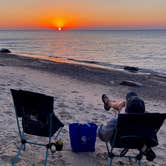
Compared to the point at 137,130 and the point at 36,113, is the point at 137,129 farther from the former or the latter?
the point at 36,113

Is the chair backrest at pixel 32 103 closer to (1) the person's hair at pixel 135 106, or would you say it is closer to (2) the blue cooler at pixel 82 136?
(2) the blue cooler at pixel 82 136

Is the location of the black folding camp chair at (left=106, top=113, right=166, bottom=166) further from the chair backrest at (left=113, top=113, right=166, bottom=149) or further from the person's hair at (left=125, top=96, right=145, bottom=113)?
the person's hair at (left=125, top=96, right=145, bottom=113)

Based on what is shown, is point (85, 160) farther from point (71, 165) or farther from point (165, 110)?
point (165, 110)

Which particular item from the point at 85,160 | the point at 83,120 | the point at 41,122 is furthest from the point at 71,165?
the point at 83,120

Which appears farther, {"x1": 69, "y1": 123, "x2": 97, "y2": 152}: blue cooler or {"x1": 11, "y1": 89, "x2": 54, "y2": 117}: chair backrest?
{"x1": 69, "y1": 123, "x2": 97, "y2": 152}: blue cooler

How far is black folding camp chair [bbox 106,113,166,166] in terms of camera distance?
3975 millimetres

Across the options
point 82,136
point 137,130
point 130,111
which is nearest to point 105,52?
point 82,136

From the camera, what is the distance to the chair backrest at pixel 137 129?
13.0 ft

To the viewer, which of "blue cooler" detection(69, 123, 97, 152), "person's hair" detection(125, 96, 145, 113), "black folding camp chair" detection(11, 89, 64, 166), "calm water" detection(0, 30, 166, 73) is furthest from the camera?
"calm water" detection(0, 30, 166, 73)

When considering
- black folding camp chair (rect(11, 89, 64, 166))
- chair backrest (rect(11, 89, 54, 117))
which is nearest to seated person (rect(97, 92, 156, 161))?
black folding camp chair (rect(11, 89, 64, 166))

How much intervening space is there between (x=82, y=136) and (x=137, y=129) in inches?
46.0

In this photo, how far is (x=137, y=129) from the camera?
13.5 ft

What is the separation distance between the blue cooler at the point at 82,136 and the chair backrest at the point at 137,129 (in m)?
0.85

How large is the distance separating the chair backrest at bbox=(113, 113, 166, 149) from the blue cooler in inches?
33.5
